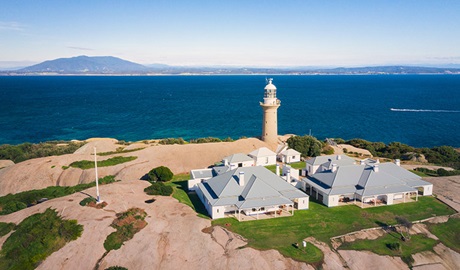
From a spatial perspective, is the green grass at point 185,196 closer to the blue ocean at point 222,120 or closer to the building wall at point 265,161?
the building wall at point 265,161

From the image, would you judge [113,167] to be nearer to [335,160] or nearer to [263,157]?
[263,157]

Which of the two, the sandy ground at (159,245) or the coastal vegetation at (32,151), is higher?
the sandy ground at (159,245)

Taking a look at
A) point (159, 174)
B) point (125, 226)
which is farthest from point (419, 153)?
point (125, 226)

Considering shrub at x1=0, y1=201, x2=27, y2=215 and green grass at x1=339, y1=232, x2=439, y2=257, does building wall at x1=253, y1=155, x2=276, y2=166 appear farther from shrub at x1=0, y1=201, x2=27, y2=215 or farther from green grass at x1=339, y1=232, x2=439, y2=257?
shrub at x1=0, y1=201, x2=27, y2=215

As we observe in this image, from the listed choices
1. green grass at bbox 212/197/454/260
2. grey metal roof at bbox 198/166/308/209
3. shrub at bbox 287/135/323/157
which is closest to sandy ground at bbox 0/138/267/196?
shrub at bbox 287/135/323/157

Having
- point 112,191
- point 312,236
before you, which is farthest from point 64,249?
point 312,236

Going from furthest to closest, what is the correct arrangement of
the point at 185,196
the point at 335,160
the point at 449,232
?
the point at 335,160, the point at 185,196, the point at 449,232

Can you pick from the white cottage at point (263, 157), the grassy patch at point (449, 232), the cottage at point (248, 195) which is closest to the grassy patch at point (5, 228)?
the cottage at point (248, 195)
